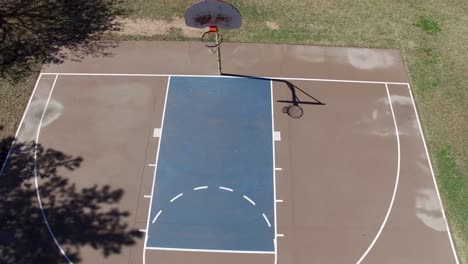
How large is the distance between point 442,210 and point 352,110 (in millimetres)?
5555

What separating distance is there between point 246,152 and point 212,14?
5.93 metres

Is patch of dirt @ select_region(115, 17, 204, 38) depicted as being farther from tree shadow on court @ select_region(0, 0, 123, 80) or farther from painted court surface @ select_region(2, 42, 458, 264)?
painted court surface @ select_region(2, 42, 458, 264)

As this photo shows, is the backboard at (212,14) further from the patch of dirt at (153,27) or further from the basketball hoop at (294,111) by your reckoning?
the basketball hoop at (294,111)

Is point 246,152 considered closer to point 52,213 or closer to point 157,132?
point 157,132

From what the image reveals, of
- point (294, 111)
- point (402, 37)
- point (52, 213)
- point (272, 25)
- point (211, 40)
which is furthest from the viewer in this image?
point (272, 25)

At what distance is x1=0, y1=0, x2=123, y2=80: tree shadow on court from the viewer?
21312mm

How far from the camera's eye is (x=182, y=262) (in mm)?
15430

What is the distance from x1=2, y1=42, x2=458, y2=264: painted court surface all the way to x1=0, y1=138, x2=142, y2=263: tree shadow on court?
0.16m

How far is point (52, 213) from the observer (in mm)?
16500

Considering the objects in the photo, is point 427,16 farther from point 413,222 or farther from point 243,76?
point 413,222

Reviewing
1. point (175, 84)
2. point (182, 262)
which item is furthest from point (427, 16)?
point (182, 262)

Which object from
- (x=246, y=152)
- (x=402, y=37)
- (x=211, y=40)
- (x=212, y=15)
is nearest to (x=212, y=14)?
(x=212, y=15)

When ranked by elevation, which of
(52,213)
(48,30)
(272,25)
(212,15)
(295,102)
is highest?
(212,15)

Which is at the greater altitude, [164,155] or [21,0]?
[21,0]
